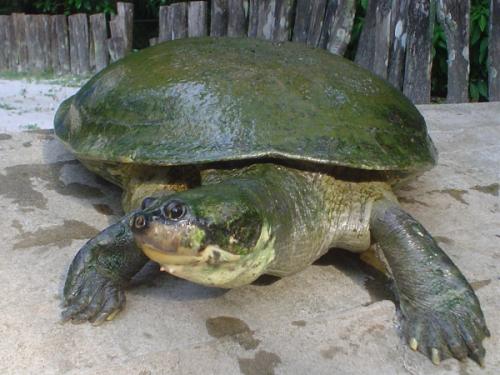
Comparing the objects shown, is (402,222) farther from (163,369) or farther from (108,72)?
(108,72)

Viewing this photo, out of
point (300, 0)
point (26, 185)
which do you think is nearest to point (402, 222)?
point (26, 185)

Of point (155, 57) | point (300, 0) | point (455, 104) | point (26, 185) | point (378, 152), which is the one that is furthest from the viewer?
point (300, 0)

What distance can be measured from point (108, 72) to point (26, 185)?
2.35 feet

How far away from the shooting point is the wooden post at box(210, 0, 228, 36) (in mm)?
5785

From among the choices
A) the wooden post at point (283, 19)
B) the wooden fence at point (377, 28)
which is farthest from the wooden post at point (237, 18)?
the wooden post at point (283, 19)

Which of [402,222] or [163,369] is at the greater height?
[402,222]

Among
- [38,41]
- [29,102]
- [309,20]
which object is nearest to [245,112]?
[309,20]

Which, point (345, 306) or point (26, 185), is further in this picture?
point (26, 185)

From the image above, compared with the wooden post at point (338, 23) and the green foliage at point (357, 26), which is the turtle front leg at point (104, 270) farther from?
the green foliage at point (357, 26)

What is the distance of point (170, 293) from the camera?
2.06 metres

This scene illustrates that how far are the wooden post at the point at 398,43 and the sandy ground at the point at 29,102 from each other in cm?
310

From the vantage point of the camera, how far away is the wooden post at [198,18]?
6109mm

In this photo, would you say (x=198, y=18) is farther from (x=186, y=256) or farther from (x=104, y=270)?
(x=186, y=256)

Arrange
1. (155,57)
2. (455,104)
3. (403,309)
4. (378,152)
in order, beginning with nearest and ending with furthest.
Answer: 1. (403,309)
2. (378,152)
3. (155,57)
4. (455,104)
